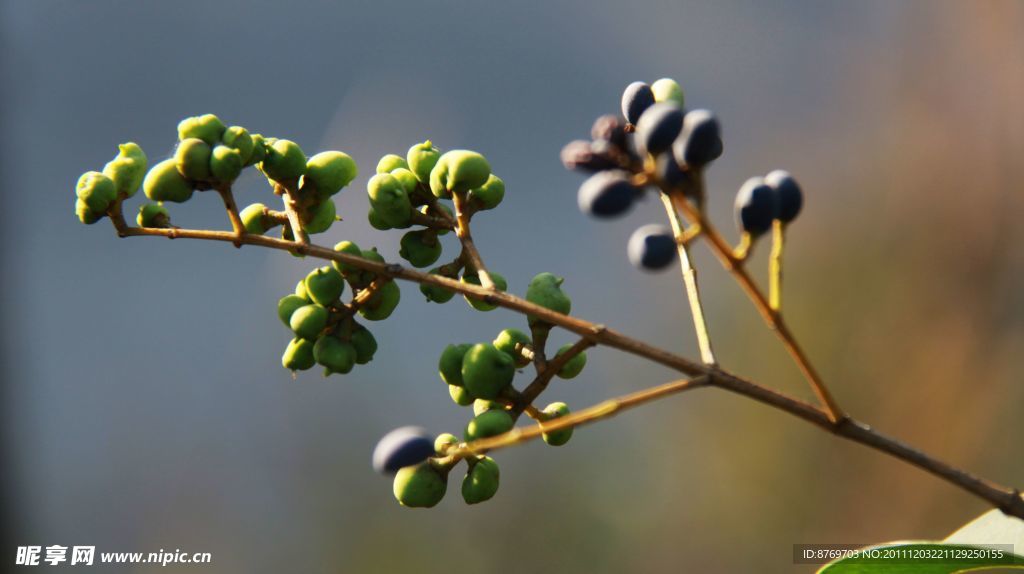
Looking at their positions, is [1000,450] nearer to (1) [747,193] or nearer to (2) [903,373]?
(2) [903,373]

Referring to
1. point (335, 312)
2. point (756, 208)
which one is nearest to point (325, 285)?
point (335, 312)

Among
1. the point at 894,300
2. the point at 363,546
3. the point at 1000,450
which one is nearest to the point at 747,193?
the point at 363,546

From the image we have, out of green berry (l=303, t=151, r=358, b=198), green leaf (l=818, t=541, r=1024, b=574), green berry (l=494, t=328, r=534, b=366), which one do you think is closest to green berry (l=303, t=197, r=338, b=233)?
green berry (l=303, t=151, r=358, b=198)

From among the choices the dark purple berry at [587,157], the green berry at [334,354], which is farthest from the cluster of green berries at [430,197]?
the dark purple berry at [587,157]

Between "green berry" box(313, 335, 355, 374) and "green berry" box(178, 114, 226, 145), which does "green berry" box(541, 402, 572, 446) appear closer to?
"green berry" box(313, 335, 355, 374)

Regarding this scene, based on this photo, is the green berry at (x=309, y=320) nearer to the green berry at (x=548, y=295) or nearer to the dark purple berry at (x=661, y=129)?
the green berry at (x=548, y=295)

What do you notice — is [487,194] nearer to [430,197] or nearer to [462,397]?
[430,197]
